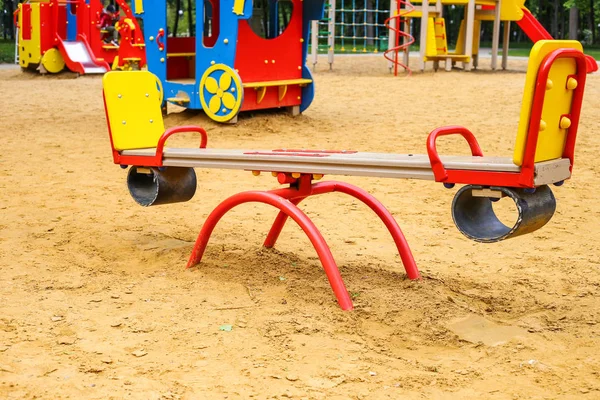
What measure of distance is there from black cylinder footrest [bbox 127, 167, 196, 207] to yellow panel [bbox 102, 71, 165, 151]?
181 millimetres

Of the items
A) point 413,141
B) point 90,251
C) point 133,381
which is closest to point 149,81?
point 90,251

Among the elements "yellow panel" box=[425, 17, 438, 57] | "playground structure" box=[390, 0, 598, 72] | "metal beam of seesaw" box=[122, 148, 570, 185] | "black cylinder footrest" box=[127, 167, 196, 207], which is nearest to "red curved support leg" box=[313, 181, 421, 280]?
"metal beam of seesaw" box=[122, 148, 570, 185]

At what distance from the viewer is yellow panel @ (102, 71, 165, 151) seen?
4531 mm

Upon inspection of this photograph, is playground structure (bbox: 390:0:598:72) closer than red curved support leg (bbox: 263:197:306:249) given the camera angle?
No

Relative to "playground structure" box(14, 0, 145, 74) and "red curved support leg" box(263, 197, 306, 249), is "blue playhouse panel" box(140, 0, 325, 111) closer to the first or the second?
"red curved support leg" box(263, 197, 306, 249)

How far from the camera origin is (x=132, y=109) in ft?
15.3

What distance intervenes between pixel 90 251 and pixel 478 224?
218 cm

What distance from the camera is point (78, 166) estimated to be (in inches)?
275

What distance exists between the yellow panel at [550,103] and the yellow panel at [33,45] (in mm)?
14071

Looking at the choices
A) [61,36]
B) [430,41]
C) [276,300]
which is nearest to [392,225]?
[276,300]

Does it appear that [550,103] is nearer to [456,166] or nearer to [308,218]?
[456,166]

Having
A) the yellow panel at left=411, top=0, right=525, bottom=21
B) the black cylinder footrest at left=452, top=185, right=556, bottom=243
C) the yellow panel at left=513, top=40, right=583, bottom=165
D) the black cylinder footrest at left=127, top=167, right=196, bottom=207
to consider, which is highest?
the yellow panel at left=411, top=0, right=525, bottom=21

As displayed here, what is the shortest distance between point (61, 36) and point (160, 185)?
42.3 feet

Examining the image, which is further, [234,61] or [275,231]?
[234,61]
